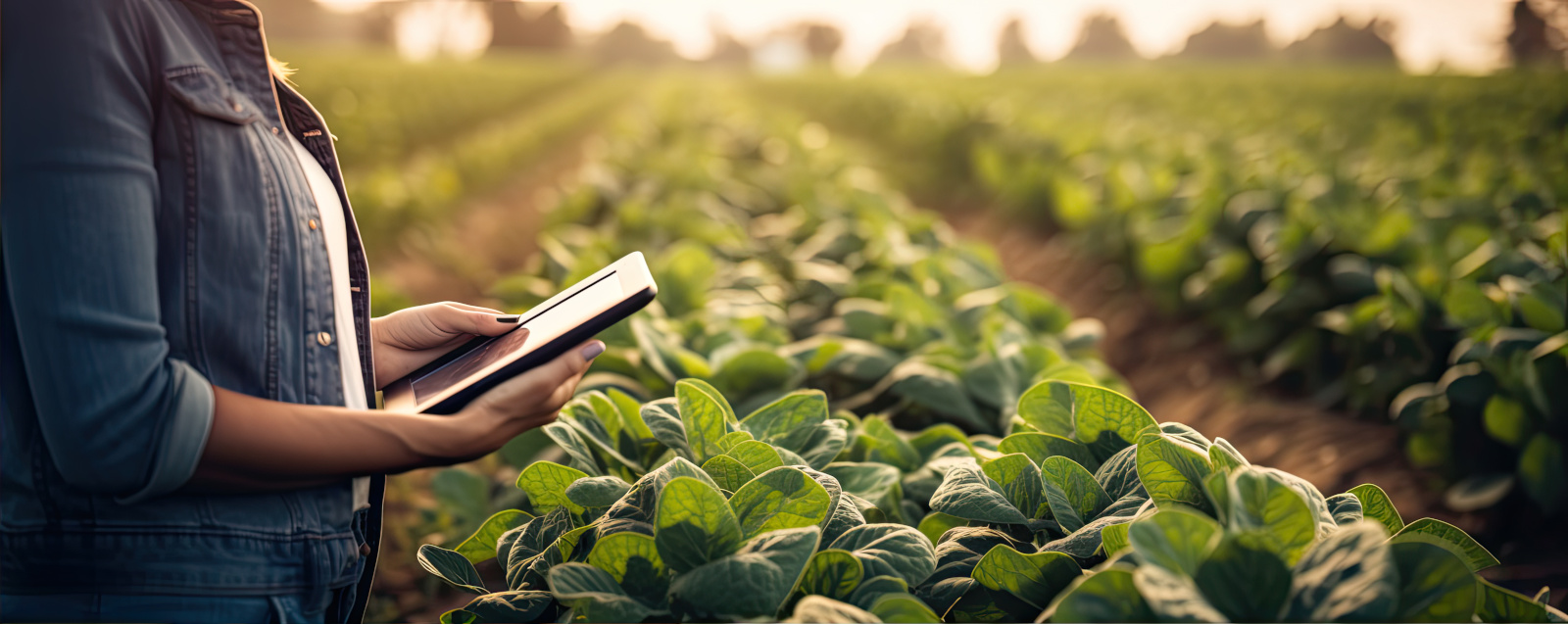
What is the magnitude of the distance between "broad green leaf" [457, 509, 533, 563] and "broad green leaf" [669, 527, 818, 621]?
54 centimetres

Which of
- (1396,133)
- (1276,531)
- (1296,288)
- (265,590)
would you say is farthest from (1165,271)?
(1396,133)

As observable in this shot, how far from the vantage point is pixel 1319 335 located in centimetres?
427

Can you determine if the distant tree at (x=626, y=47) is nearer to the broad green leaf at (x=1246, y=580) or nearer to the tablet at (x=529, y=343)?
the tablet at (x=529, y=343)

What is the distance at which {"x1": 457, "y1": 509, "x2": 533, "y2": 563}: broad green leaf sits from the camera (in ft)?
4.89

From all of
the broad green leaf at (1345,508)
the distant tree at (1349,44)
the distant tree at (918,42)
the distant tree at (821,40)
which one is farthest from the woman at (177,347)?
the distant tree at (821,40)

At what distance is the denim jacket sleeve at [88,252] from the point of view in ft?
2.72

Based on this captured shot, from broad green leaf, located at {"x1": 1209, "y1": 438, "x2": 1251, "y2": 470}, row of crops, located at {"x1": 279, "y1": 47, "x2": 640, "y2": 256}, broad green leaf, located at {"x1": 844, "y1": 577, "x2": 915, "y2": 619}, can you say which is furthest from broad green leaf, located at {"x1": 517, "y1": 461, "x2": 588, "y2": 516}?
broad green leaf, located at {"x1": 1209, "y1": 438, "x2": 1251, "y2": 470}

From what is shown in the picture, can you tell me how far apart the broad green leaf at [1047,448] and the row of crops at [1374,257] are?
227 centimetres

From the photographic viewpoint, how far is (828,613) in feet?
3.24

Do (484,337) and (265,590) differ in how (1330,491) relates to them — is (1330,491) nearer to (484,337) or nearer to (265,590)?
(484,337)

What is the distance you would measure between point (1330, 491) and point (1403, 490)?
0.28m

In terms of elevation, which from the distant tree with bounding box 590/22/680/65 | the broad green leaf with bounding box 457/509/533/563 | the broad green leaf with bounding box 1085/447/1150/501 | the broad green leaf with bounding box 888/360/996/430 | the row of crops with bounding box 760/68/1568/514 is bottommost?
the row of crops with bounding box 760/68/1568/514

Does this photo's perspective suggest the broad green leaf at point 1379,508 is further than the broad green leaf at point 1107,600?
Yes

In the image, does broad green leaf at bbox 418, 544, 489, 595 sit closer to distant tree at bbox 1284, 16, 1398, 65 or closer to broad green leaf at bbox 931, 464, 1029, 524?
broad green leaf at bbox 931, 464, 1029, 524
